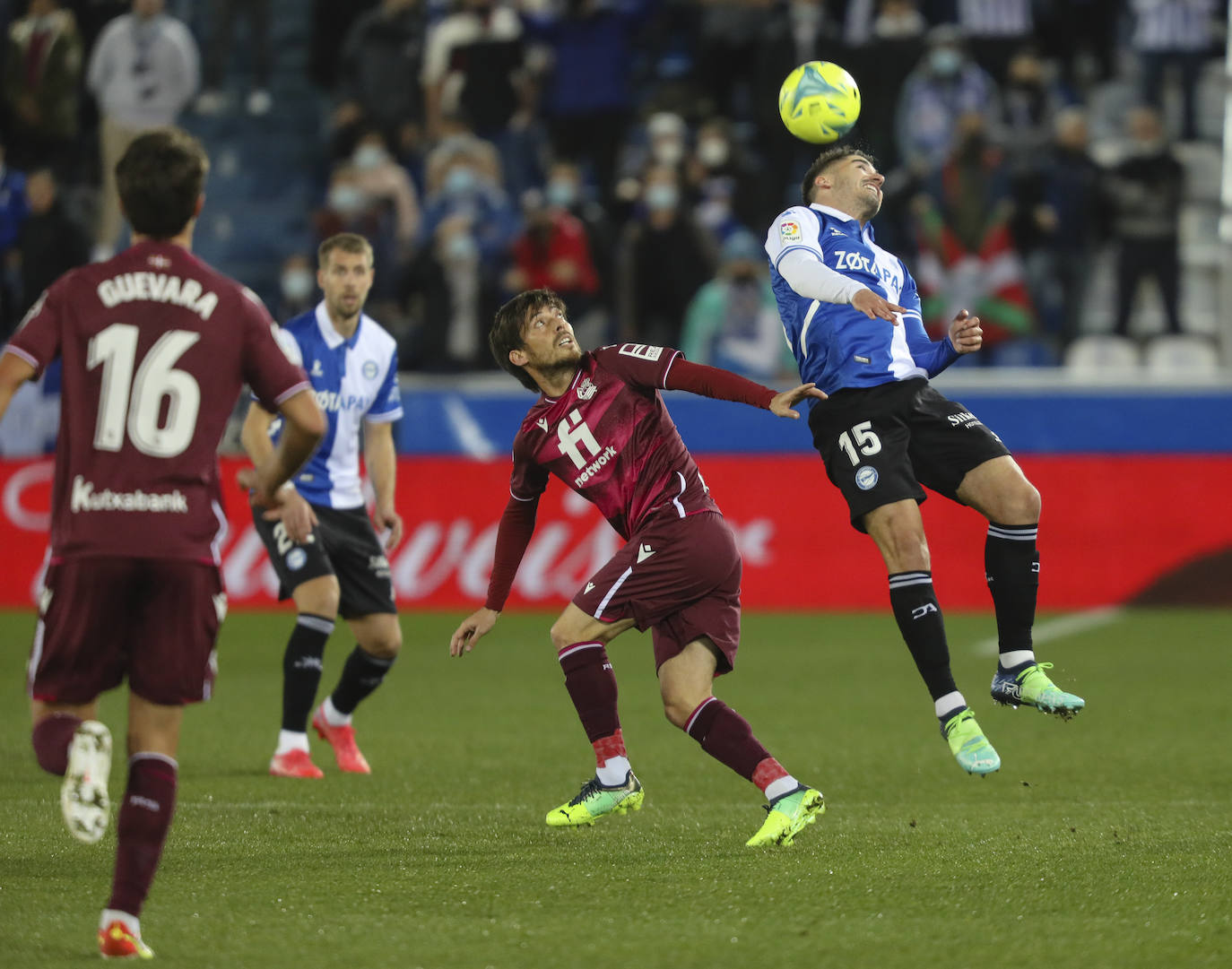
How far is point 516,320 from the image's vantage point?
20.2 ft

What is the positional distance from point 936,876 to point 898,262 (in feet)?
8.21

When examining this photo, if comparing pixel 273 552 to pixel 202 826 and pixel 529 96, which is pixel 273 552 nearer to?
pixel 202 826

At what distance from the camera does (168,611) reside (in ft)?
14.0

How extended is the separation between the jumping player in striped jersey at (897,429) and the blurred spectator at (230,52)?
12627mm

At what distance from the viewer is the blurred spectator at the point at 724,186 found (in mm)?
16000

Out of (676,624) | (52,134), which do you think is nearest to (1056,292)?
(52,134)

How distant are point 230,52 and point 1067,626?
33.3 ft

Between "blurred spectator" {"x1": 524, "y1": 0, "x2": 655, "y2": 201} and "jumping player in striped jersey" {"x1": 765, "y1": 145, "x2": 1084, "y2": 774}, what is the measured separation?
10.2 m

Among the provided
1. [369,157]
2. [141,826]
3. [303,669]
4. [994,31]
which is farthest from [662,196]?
[141,826]

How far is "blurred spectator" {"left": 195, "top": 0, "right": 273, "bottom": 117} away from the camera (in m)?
18.1

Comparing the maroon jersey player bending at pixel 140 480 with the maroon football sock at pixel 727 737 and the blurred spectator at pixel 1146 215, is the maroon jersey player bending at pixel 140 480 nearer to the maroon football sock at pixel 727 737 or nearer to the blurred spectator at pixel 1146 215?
the maroon football sock at pixel 727 737

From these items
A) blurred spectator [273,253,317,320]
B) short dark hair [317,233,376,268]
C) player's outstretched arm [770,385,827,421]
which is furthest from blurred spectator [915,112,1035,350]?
player's outstretched arm [770,385,827,421]

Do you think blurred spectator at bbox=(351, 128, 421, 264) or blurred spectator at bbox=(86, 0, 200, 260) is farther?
blurred spectator at bbox=(86, 0, 200, 260)

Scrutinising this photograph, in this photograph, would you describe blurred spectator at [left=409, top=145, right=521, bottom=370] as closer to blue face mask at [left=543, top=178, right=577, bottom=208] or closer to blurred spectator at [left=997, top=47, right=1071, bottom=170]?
blue face mask at [left=543, top=178, right=577, bottom=208]
